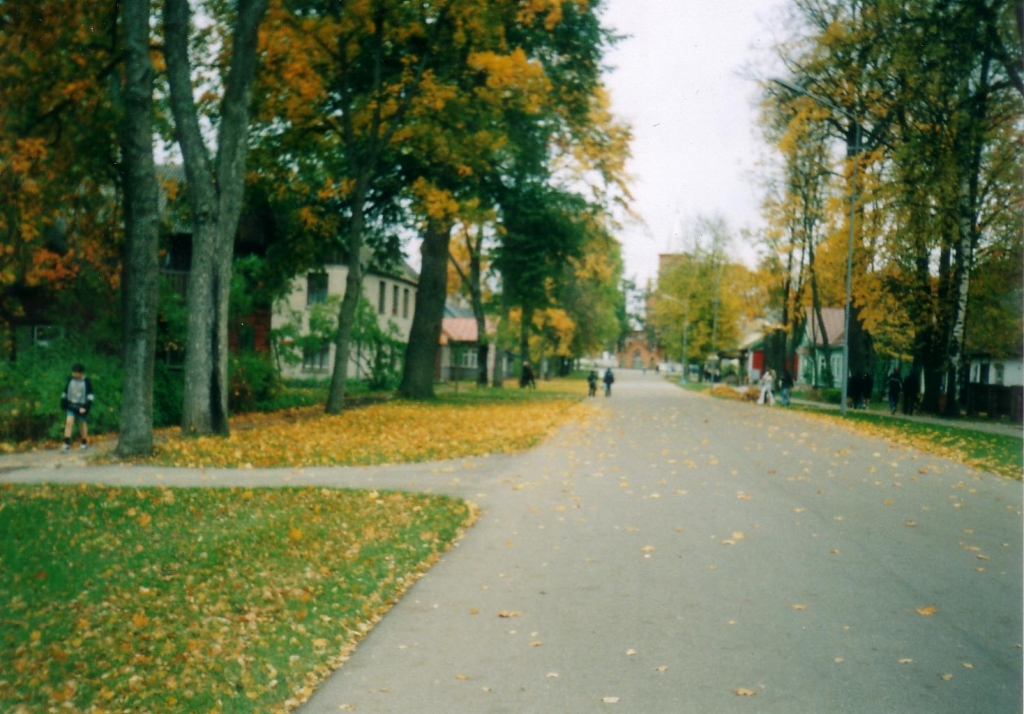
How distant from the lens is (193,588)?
7.29 m

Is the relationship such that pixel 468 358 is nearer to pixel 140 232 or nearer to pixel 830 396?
pixel 830 396

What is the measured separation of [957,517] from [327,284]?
4003 centimetres

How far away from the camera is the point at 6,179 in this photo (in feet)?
71.7

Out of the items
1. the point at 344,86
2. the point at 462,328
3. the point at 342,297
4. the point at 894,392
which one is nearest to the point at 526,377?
the point at 342,297

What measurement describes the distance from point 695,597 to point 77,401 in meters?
13.0

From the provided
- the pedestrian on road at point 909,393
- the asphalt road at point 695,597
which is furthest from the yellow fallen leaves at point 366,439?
the pedestrian on road at point 909,393

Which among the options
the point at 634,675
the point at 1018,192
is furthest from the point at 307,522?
the point at 1018,192

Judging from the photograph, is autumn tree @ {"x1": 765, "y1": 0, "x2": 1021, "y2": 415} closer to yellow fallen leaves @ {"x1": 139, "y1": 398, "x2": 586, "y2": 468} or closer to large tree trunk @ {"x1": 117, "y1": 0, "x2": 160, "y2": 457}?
yellow fallen leaves @ {"x1": 139, "y1": 398, "x2": 586, "y2": 468}

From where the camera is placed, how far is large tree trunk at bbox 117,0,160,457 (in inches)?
596

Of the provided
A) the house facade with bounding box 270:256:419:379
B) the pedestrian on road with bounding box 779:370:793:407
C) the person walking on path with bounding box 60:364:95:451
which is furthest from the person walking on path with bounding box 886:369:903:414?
the person walking on path with bounding box 60:364:95:451

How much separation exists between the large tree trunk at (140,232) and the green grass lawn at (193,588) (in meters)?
3.69

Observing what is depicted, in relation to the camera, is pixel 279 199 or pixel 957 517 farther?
pixel 279 199

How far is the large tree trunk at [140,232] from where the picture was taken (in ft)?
49.7

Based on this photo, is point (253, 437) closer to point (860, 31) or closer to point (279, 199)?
point (279, 199)
